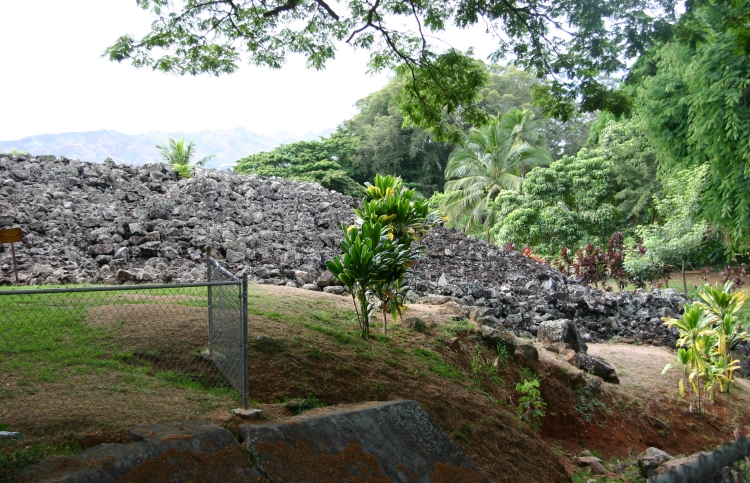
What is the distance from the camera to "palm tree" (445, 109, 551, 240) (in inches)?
1091

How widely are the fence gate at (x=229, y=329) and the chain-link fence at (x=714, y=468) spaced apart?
286 cm

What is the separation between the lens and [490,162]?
28.6m

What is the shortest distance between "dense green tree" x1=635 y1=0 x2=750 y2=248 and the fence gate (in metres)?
13.0

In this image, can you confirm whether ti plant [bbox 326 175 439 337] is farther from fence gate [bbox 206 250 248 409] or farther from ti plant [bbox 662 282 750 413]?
ti plant [bbox 662 282 750 413]

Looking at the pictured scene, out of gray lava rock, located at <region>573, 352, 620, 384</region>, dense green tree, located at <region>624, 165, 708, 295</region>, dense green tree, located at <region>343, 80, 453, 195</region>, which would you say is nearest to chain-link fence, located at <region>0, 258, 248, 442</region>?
gray lava rock, located at <region>573, 352, 620, 384</region>

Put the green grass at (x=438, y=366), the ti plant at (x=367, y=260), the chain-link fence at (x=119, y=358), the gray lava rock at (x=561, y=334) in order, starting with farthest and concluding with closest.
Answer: the gray lava rock at (x=561, y=334)
the green grass at (x=438, y=366)
the ti plant at (x=367, y=260)
the chain-link fence at (x=119, y=358)

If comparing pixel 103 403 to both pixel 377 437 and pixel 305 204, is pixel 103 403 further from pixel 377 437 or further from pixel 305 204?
pixel 305 204

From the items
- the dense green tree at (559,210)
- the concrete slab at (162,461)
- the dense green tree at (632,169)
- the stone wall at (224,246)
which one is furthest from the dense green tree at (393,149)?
the concrete slab at (162,461)

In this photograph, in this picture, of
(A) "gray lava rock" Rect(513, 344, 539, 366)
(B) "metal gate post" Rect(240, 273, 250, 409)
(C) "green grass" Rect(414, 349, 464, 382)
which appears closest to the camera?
(B) "metal gate post" Rect(240, 273, 250, 409)

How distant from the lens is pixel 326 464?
3680 mm

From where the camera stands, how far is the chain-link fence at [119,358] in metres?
3.48

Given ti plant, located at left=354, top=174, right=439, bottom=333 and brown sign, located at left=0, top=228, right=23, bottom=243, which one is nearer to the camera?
ti plant, located at left=354, top=174, right=439, bottom=333

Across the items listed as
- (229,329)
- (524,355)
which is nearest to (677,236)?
(524,355)

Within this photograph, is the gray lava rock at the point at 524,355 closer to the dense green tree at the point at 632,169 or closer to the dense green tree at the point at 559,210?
the dense green tree at the point at 559,210
